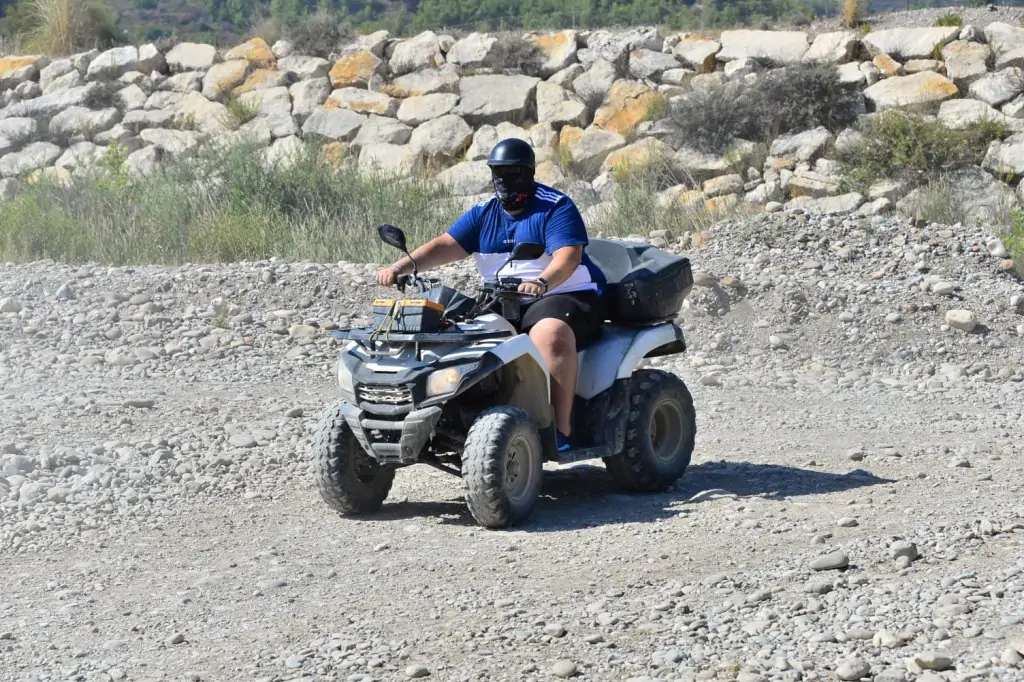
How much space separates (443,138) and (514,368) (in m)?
15.7

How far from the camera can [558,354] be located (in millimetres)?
6523

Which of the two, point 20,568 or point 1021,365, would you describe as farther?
point 1021,365

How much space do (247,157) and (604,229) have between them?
4.65 meters

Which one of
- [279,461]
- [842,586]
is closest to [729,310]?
[279,461]

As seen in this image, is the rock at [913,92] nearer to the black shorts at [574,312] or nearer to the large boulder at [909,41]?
the large boulder at [909,41]

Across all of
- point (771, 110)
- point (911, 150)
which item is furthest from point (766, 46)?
point (911, 150)

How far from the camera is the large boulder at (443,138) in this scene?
2169 centimetres

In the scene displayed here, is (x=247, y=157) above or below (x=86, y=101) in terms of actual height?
below

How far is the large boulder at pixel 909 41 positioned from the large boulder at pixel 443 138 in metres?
6.31

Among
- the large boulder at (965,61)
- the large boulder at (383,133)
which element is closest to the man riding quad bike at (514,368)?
the large boulder at (965,61)

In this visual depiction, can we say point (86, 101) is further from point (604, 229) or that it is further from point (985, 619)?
point (985, 619)

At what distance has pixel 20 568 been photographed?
605 cm

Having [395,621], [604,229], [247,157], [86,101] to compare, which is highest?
[86,101]

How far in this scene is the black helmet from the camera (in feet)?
Answer: 21.4
